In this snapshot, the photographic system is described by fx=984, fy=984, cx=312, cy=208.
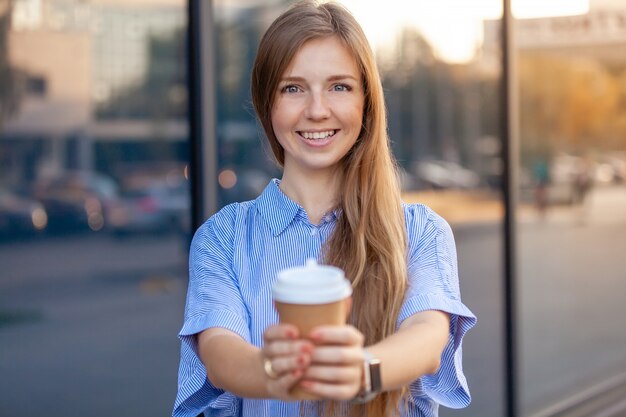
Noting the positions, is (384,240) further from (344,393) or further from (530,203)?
(530,203)

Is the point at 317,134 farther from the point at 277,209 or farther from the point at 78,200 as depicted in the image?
the point at 78,200

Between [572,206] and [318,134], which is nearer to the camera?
[318,134]

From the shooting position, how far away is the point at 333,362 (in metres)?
1.09

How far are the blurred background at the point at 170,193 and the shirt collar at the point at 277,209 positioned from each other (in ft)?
1.16

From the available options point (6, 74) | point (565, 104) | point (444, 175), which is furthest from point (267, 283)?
point (444, 175)

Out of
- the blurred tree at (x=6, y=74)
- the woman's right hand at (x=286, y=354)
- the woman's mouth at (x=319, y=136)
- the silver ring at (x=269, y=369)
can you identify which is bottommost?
the silver ring at (x=269, y=369)

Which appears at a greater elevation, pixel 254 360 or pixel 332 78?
pixel 332 78

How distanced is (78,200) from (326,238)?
10906 millimetres

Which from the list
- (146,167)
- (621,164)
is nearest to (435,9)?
(621,164)

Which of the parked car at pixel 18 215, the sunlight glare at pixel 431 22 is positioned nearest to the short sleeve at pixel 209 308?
the parked car at pixel 18 215

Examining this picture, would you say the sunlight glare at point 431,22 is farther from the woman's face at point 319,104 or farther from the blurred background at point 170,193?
the woman's face at point 319,104

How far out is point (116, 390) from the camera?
6.99 m

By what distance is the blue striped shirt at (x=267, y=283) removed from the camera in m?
1.44

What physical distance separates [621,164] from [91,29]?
38.3ft
